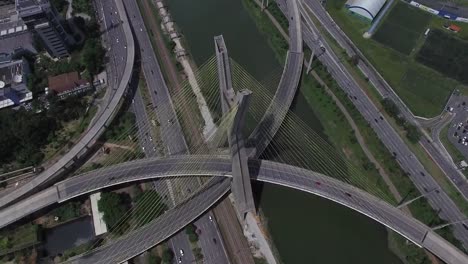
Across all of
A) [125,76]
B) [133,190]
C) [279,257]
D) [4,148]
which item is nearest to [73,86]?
[125,76]

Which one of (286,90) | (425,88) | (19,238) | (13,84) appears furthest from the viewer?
(425,88)

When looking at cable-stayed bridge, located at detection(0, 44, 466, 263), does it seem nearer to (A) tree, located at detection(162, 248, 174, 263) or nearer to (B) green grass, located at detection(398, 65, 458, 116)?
(A) tree, located at detection(162, 248, 174, 263)

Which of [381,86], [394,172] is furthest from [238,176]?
[381,86]

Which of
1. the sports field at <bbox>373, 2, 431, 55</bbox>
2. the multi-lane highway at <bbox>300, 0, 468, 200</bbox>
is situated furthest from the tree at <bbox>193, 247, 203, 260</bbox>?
the sports field at <bbox>373, 2, 431, 55</bbox>

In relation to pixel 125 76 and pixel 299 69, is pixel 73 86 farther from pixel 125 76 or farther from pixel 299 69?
pixel 299 69

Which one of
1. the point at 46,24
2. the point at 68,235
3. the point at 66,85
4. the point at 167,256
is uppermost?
the point at 46,24

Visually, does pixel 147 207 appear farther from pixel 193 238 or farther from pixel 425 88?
pixel 425 88
